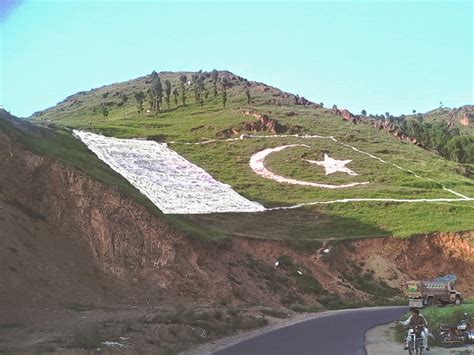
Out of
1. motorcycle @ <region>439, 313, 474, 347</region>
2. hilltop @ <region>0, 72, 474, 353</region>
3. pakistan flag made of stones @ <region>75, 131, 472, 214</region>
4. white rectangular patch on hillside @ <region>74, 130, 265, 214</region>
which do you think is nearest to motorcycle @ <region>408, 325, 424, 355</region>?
motorcycle @ <region>439, 313, 474, 347</region>

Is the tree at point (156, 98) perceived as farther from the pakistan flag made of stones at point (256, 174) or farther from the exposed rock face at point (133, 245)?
the exposed rock face at point (133, 245)

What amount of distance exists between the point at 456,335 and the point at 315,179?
46313mm

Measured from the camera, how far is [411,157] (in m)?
76.2

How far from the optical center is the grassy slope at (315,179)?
44.2 m

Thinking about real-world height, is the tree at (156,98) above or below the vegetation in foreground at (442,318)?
above

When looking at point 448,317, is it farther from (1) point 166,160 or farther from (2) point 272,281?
(1) point 166,160

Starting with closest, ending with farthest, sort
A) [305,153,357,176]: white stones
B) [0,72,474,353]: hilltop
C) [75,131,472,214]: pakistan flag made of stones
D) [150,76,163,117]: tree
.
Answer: [0,72,474,353]: hilltop
[75,131,472,214]: pakistan flag made of stones
[305,153,357,176]: white stones
[150,76,163,117]: tree

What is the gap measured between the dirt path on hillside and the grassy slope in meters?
14.6

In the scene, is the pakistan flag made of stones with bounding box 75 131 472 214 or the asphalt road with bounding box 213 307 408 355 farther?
the pakistan flag made of stones with bounding box 75 131 472 214

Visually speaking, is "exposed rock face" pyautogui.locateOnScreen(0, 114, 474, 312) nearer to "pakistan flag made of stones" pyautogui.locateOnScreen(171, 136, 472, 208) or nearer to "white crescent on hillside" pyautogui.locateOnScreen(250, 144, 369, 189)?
"pakistan flag made of stones" pyautogui.locateOnScreen(171, 136, 472, 208)

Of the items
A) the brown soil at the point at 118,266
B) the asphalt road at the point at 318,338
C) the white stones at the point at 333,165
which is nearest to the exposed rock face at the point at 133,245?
the brown soil at the point at 118,266

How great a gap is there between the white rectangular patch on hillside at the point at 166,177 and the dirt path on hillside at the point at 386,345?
2245 cm

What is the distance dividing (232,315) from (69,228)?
10707mm

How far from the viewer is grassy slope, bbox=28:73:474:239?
44.2 metres
